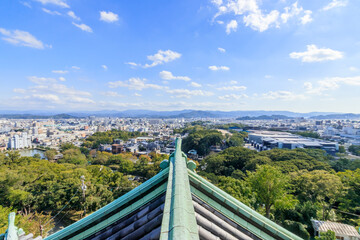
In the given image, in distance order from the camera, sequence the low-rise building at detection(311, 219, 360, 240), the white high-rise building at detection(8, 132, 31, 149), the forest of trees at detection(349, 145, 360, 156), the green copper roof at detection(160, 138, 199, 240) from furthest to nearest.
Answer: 1. the white high-rise building at detection(8, 132, 31, 149)
2. the forest of trees at detection(349, 145, 360, 156)
3. the low-rise building at detection(311, 219, 360, 240)
4. the green copper roof at detection(160, 138, 199, 240)

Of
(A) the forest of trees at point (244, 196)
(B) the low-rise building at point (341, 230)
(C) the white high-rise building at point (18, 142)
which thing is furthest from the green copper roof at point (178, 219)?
(C) the white high-rise building at point (18, 142)

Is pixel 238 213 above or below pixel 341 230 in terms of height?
above

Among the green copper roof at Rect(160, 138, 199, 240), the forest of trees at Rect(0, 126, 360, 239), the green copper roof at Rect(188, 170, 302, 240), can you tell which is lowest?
the forest of trees at Rect(0, 126, 360, 239)

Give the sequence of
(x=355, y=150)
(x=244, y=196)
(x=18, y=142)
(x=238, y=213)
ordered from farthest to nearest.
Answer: (x=18, y=142)
(x=355, y=150)
(x=244, y=196)
(x=238, y=213)

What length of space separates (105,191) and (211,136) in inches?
1348

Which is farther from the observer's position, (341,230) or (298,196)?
(298,196)

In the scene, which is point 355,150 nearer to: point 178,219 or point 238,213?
point 238,213

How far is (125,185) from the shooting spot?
50.9 ft

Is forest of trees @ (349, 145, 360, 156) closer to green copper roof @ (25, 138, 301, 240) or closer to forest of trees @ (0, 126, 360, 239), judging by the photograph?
forest of trees @ (0, 126, 360, 239)

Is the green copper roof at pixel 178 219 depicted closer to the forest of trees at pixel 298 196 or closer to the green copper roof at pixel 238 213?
the green copper roof at pixel 238 213

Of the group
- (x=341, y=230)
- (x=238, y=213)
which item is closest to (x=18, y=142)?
(x=238, y=213)

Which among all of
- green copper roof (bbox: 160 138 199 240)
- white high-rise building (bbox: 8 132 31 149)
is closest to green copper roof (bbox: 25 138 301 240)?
green copper roof (bbox: 160 138 199 240)

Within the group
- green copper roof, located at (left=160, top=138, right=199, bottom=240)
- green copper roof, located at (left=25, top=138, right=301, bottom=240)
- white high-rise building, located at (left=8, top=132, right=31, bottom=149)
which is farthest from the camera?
white high-rise building, located at (left=8, top=132, right=31, bottom=149)

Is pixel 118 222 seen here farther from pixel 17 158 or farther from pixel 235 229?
pixel 17 158
